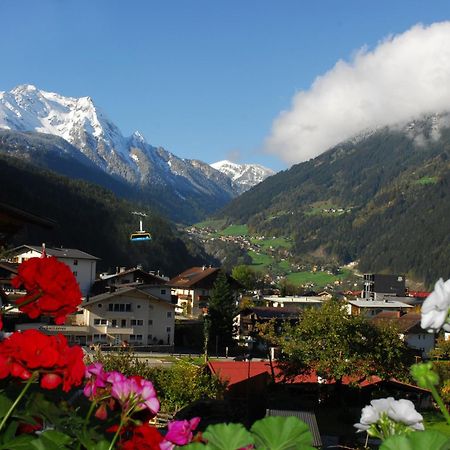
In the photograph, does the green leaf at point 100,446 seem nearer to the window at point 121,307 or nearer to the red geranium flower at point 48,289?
the red geranium flower at point 48,289

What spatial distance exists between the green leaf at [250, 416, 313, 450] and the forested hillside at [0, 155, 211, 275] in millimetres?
124998

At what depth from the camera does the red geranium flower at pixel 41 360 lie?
1.76 meters

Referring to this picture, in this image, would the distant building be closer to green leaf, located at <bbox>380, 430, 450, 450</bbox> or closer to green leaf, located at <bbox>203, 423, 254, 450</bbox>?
green leaf, located at <bbox>203, 423, 254, 450</bbox>

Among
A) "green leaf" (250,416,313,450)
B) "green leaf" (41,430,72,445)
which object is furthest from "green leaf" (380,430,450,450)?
"green leaf" (41,430,72,445)

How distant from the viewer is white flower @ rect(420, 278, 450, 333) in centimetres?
142

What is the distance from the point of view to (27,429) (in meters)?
1.98

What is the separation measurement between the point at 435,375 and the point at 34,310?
1.32 metres

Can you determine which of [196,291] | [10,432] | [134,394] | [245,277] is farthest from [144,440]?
[245,277]

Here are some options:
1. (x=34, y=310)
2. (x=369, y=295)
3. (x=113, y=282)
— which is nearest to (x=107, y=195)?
(x=369, y=295)

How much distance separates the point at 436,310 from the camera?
1431 mm

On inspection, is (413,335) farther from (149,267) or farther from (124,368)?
(149,267)

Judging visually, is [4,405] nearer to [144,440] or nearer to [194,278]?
[144,440]

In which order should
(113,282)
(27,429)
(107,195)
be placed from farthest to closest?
(107,195), (113,282), (27,429)

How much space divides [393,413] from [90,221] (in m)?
145
